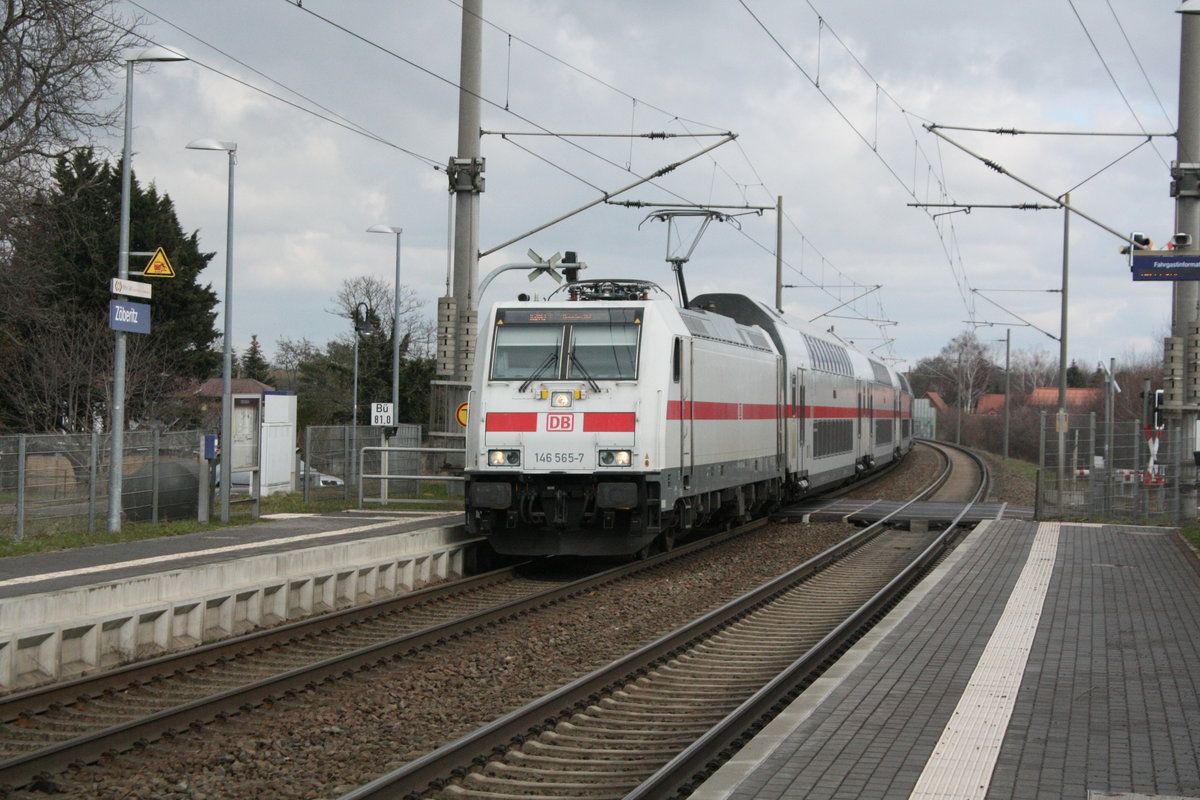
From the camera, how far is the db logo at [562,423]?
16.1 m

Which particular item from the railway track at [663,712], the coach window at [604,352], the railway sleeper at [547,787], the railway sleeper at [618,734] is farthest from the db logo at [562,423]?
the railway sleeper at [547,787]

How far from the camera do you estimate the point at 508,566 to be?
706 inches

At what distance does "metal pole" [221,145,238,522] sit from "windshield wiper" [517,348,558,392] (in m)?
6.50

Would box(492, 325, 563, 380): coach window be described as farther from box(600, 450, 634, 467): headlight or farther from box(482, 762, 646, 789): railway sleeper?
box(482, 762, 646, 789): railway sleeper

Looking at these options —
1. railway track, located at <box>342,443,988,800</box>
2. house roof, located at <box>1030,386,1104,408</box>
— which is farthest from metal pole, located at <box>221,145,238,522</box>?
house roof, located at <box>1030,386,1104,408</box>

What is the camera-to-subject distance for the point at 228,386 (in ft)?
74.1

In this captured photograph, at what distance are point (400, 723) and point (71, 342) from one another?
38.3m

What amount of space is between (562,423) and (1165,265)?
36.6 ft

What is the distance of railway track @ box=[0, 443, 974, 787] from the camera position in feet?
26.1

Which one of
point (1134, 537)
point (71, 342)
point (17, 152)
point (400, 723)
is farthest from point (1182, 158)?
point (71, 342)

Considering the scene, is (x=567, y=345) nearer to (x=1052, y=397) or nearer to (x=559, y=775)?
(x=559, y=775)

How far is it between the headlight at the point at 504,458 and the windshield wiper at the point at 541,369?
2.71 ft

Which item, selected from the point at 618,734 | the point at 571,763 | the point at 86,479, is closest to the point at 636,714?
the point at 618,734

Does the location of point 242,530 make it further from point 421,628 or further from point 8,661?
point 8,661
